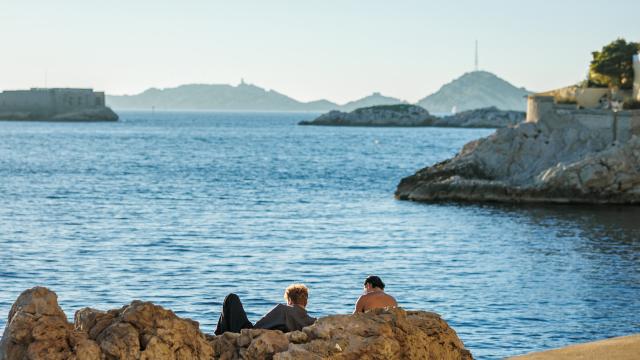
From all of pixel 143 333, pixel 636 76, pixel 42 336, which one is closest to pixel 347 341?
pixel 143 333

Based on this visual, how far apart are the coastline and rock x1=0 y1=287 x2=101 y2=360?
5154mm

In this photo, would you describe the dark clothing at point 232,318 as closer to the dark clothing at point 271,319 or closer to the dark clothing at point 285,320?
the dark clothing at point 271,319

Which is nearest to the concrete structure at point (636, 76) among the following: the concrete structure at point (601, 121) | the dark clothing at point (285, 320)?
the concrete structure at point (601, 121)

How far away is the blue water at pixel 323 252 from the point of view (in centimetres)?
2466

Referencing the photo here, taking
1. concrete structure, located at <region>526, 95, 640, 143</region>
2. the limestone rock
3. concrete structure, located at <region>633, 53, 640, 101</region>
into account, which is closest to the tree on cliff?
concrete structure, located at <region>633, 53, 640, 101</region>

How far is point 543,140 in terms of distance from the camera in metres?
57.4

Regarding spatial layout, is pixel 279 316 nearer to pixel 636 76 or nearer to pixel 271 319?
pixel 271 319

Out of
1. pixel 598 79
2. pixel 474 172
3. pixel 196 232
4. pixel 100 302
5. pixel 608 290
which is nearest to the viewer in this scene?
pixel 100 302

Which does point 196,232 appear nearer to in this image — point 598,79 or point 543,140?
point 543,140

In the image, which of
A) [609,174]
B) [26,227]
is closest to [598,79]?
[609,174]

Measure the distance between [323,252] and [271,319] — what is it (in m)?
23.4

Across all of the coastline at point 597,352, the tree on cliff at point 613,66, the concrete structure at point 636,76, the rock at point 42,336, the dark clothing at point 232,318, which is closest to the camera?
the rock at point 42,336

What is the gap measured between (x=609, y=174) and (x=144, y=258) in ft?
85.9

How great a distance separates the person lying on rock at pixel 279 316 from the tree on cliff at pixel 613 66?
6572 cm
